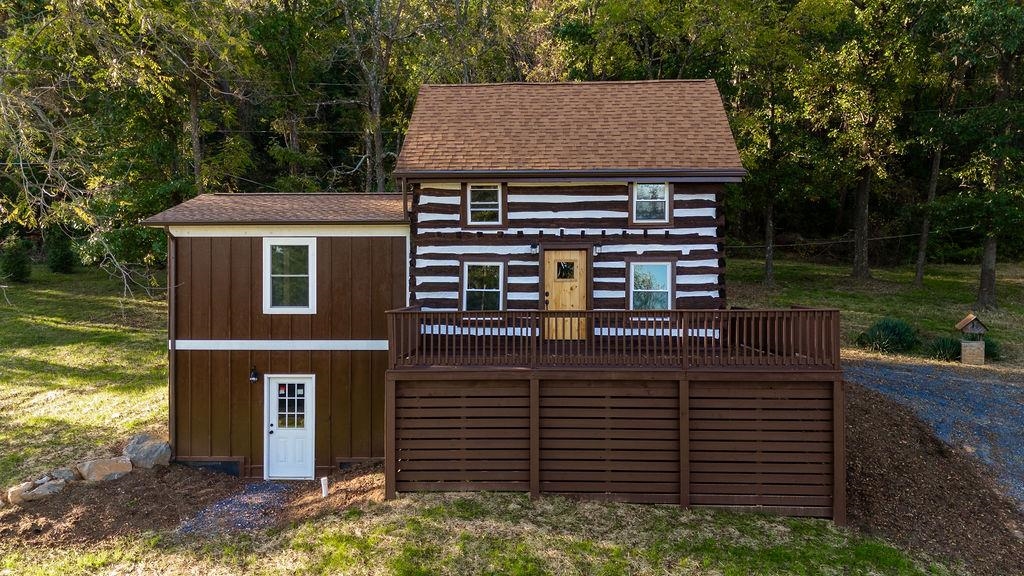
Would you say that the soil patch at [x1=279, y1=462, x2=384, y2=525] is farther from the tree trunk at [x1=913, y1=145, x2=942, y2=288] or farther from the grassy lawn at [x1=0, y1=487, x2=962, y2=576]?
the tree trunk at [x1=913, y1=145, x2=942, y2=288]

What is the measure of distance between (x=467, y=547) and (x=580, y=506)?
1.97 m

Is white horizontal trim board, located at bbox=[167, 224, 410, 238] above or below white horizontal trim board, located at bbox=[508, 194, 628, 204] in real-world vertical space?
below

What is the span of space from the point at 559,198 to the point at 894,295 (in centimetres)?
1839

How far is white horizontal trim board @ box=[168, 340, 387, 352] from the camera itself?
1066cm

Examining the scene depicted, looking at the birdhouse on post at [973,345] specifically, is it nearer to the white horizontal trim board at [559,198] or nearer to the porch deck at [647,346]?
the porch deck at [647,346]

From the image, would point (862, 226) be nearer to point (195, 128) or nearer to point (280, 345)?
point (280, 345)

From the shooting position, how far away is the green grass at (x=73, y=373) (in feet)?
37.7

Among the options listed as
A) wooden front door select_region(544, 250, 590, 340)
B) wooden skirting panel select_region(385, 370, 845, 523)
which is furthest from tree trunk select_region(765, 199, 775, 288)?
wooden skirting panel select_region(385, 370, 845, 523)

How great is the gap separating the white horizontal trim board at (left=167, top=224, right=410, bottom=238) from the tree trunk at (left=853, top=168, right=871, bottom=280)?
2122cm

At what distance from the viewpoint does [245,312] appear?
10656 millimetres

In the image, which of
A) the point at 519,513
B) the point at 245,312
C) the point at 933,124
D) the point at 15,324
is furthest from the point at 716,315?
the point at 15,324

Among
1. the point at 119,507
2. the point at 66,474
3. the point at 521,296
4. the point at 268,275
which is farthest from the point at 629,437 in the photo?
the point at 66,474

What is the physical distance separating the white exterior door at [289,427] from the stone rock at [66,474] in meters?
3.07

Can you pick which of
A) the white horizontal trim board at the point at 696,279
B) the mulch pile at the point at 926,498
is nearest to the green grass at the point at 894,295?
the mulch pile at the point at 926,498
